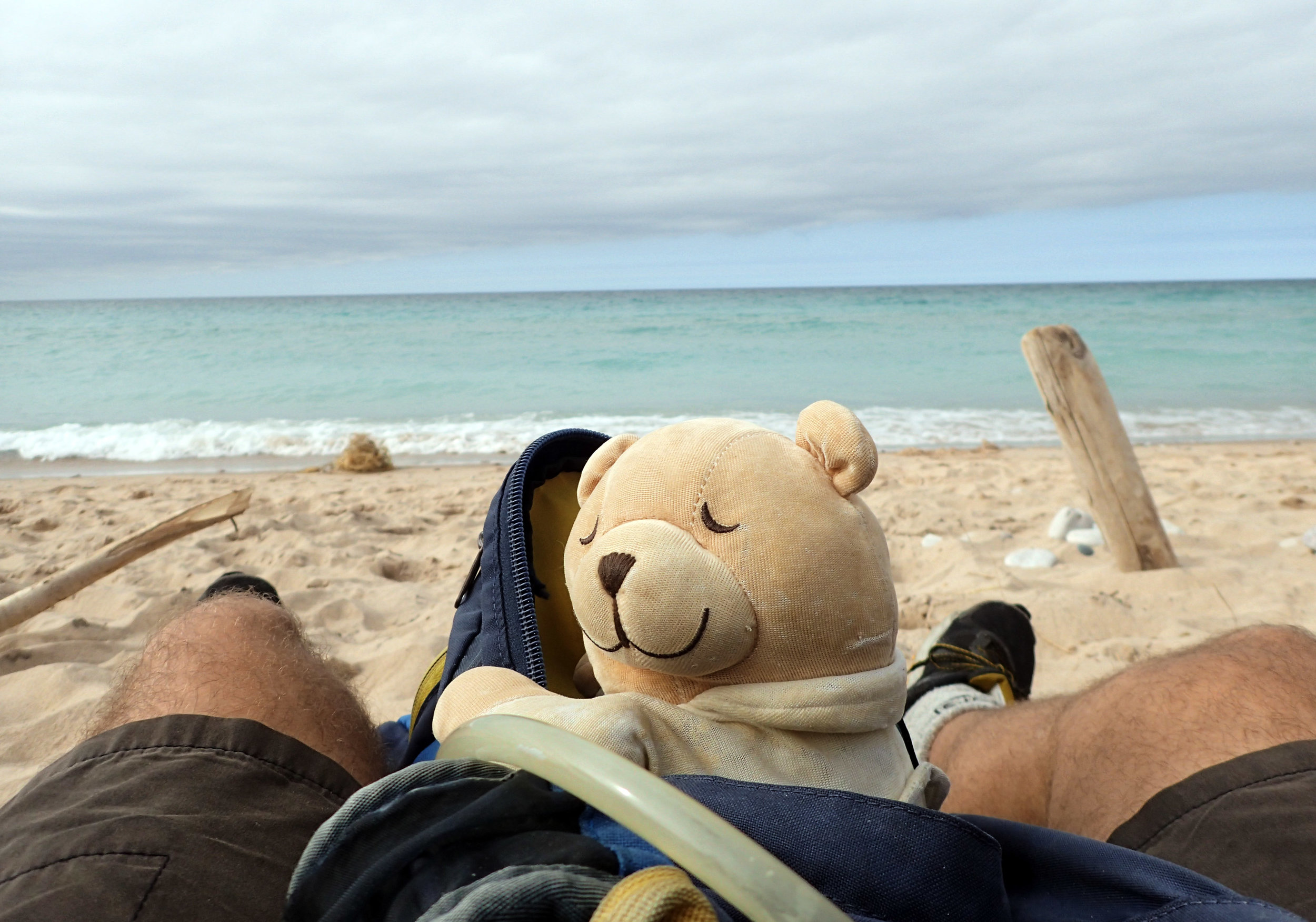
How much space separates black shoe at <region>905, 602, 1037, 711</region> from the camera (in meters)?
2.00

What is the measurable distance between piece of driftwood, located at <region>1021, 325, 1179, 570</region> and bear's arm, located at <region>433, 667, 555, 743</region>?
9.42 feet

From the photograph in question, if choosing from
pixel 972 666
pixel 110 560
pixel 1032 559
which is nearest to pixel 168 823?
pixel 972 666

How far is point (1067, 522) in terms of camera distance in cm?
381

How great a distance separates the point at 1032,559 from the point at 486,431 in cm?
585

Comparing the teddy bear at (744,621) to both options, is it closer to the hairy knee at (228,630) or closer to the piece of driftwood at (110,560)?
the hairy knee at (228,630)

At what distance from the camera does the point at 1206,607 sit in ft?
9.36

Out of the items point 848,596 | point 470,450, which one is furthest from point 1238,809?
point 470,450

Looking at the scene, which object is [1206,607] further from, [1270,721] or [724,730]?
[724,730]

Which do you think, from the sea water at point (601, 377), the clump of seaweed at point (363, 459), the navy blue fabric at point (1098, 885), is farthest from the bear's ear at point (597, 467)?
the sea water at point (601, 377)

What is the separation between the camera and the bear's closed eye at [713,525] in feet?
2.95

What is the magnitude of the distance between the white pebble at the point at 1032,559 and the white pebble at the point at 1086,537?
28 centimetres

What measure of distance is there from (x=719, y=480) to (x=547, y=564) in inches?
21.1

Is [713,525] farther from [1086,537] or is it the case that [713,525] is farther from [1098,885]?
[1086,537]

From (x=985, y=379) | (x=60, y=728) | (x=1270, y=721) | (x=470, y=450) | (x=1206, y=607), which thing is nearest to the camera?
(x=1270, y=721)
